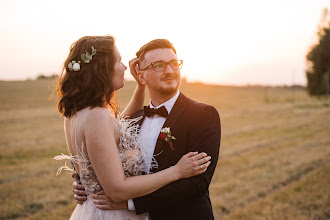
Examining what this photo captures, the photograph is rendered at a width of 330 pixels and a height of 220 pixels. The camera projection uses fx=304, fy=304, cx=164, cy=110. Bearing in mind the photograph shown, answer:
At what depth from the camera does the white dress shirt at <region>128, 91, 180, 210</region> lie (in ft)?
9.81

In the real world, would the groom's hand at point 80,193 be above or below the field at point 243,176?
above

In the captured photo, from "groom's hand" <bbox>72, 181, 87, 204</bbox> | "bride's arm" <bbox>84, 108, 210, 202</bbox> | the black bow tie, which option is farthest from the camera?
the black bow tie

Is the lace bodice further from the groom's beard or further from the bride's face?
the groom's beard

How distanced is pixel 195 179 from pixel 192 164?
164 mm

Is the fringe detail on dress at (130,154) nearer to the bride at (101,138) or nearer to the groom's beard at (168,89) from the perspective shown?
the bride at (101,138)

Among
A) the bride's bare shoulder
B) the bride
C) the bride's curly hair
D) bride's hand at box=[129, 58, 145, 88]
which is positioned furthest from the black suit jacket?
bride's hand at box=[129, 58, 145, 88]

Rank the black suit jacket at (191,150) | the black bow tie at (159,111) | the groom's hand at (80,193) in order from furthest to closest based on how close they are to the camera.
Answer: the black bow tie at (159,111), the groom's hand at (80,193), the black suit jacket at (191,150)

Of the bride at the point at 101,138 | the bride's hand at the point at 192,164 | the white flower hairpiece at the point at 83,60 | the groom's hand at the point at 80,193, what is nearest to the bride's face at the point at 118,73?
the bride at the point at 101,138

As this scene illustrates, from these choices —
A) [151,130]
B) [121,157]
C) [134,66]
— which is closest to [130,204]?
[121,157]

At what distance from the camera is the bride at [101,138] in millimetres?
2434

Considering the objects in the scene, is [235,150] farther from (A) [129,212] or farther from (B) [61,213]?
(A) [129,212]

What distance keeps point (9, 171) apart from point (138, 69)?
8519 millimetres

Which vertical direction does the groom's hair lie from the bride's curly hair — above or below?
above

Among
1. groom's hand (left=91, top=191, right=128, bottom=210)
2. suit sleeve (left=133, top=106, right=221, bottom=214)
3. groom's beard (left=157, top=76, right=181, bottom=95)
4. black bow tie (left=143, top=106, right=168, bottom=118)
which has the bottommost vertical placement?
groom's hand (left=91, top=191, right=128, bottom=210)
